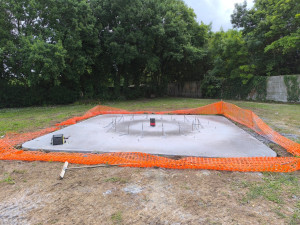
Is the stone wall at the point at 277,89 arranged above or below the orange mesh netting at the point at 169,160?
above

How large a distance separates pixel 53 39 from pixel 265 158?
1204 cm

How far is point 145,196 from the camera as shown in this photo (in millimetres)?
2367

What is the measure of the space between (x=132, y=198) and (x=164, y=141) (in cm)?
225

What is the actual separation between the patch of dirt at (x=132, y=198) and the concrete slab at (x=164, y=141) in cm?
85

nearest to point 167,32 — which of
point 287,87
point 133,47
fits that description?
point 133,47

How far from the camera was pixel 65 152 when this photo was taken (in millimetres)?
3834

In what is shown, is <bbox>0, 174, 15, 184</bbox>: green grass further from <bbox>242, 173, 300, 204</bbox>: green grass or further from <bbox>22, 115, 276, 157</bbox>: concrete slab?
<bbox>242, 173, 300, 204</bbox>: green grass

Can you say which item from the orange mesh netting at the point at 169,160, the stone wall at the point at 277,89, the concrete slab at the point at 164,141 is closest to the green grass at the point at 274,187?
the orange mesh netting at the point at 169,160

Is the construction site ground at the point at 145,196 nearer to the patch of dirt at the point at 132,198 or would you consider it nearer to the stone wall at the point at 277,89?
the patch of dirt at the point at 132,198

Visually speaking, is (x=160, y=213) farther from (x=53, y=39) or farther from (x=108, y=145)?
(x=53, y=39)

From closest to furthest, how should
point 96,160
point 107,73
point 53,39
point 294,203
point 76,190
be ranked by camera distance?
point 294,203
point 76,190
point 96,160
point 53,39
point 107,73

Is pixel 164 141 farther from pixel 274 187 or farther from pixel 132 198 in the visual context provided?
pixel 274 187

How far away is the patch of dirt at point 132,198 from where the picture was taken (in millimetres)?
1969

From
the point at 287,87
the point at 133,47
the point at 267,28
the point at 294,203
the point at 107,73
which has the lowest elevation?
the point at 294,203
